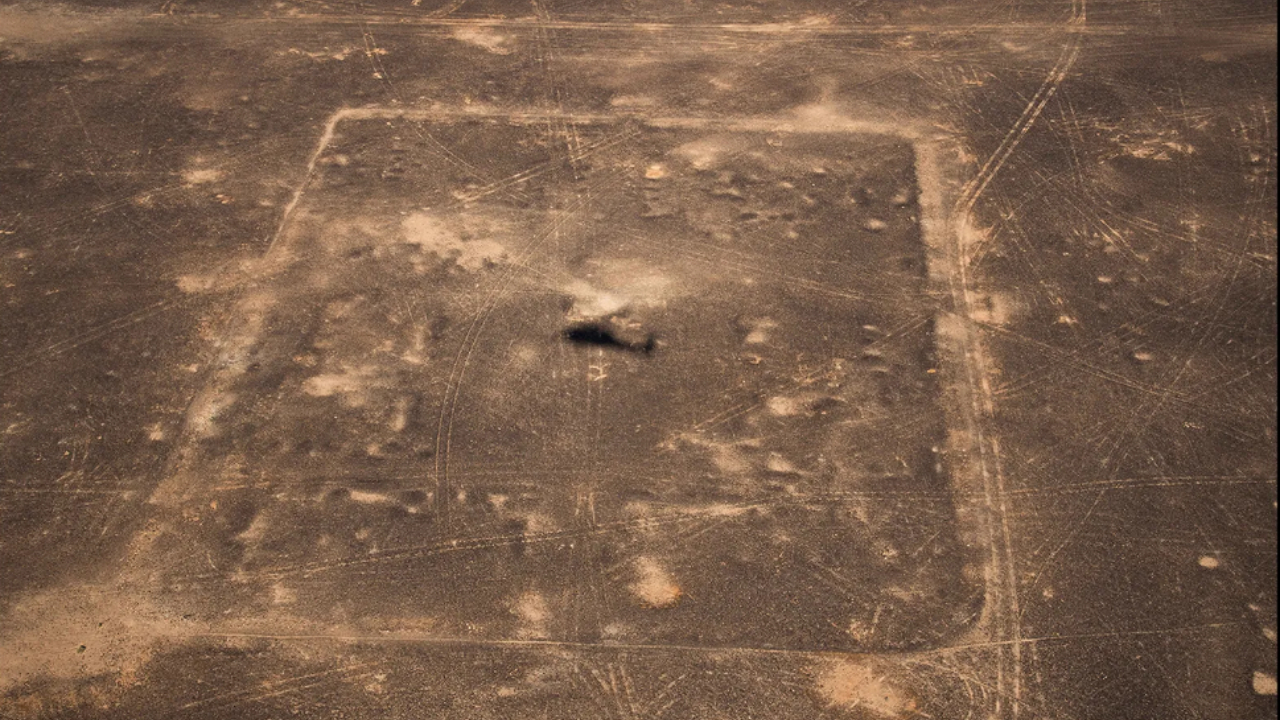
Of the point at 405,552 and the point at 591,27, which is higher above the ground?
the point at 591,27

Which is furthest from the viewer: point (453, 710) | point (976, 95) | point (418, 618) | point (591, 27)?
point (591, 27)

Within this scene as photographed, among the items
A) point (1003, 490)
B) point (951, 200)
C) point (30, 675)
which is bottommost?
point (30, 675)

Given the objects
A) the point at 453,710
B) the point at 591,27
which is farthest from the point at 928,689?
the point at 591,27

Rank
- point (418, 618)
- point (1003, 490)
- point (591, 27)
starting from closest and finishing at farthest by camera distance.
→ point (418, 618) < point (1003, 490) < point (591, 27)

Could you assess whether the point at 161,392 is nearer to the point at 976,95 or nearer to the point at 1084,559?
the point at 1084,559

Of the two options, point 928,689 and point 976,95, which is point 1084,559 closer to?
point 928,689

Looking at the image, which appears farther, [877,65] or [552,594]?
[877,65]
